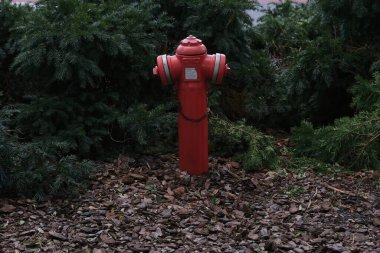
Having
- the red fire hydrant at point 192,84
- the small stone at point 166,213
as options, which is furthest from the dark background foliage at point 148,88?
the small stone at point 166,213

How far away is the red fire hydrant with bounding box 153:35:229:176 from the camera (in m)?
4.43

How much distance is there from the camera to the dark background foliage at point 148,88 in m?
4.60

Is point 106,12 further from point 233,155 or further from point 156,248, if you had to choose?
point 156,248

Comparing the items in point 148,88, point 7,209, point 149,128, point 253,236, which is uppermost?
point 148,88

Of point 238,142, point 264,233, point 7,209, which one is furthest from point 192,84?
point 7,209

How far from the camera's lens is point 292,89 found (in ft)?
19.7

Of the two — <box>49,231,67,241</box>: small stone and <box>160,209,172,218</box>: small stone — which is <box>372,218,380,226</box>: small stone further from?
<box>49,231,67,241</box>: small stone

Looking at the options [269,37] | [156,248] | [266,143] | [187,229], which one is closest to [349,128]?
[266,143]

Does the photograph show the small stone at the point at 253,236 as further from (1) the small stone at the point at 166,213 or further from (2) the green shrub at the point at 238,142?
(2) the green shrub at the point at 238,142

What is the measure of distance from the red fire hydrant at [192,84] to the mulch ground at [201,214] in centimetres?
17

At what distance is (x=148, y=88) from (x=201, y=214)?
5.40ft

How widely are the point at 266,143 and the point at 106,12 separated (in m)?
1.69

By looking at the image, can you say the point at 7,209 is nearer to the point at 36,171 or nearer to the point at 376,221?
the point at 36,171

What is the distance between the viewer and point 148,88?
5.39 m
